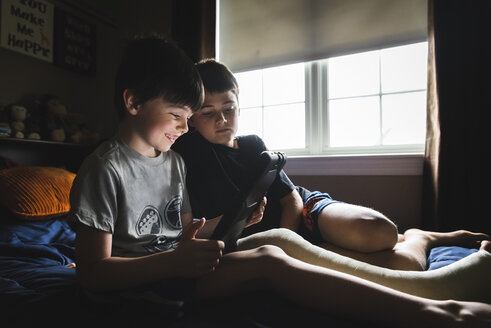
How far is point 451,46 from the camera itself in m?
1.38

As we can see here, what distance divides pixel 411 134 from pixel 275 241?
4.36 feet

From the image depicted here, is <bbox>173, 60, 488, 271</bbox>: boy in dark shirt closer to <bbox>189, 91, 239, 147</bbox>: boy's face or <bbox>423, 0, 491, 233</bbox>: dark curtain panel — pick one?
<bbox>189, 91, 239, 147</bbox>: boy's face

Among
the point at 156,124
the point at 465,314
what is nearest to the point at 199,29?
the point at 156,124

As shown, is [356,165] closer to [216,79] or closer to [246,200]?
[216,79]

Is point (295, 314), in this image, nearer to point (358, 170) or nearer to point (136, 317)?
point (136, 317)

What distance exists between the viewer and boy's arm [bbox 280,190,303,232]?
1.06 meters

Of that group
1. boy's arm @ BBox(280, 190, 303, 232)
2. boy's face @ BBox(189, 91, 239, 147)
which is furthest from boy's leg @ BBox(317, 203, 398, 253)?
boy's face @ BBox(189, 91, 239, 147)

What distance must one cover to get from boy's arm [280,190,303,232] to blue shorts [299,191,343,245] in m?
0.02

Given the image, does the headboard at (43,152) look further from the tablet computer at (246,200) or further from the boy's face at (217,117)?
the tablet computer at (246,200)

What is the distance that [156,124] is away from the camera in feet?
2.27

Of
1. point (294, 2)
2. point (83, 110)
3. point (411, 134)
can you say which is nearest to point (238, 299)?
point (411, 134)

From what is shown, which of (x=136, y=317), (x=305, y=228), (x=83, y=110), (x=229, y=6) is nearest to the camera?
(x=136, y=317)

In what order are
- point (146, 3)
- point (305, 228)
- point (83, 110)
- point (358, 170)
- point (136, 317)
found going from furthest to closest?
1. point (146, 3)
2. point (83, 110)
3. point (358, 170)
4. point (305, 228)
5. point (136, 317)

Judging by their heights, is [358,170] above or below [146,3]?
below
